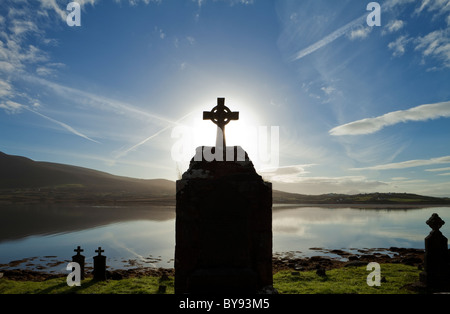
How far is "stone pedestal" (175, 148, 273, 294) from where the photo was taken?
261 inches

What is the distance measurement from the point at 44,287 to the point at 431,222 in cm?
1943

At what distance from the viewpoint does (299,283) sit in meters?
14.0

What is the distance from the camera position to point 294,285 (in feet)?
44.4

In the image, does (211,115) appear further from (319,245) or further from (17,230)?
(17,230)

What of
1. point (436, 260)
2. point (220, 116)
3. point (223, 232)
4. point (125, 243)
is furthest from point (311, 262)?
point (125, 243)

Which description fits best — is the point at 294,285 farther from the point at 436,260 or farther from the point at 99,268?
the point at 99,268

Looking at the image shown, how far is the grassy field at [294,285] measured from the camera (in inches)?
480

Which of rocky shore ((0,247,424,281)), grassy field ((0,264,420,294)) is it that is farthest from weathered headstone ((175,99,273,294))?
rocky shore ((0,247,424,281))

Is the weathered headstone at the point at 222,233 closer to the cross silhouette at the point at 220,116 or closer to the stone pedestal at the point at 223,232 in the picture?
the stone pedestal at the point at 223,232

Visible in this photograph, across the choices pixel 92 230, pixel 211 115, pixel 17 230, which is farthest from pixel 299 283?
pixel 17 230

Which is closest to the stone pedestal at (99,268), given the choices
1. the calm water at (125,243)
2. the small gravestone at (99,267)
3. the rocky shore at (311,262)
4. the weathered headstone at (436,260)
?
the small gravestone at (99,267)

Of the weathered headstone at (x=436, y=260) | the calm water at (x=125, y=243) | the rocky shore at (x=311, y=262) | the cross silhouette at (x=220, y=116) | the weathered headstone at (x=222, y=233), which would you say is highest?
the cross silhouette at (x=220, y=116)

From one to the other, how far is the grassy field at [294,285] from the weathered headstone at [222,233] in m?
6.62
